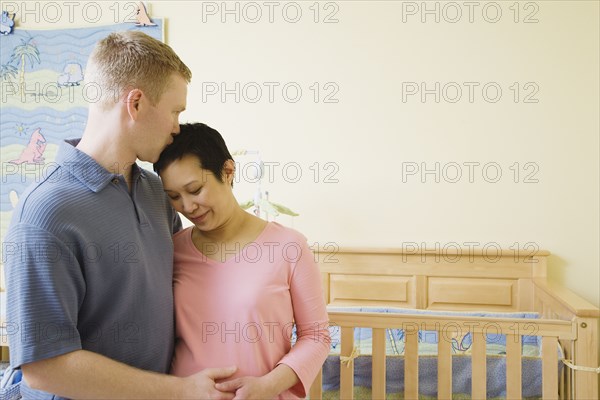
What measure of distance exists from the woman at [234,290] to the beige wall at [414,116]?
1438 mm

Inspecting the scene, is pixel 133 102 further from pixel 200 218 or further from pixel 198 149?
pixel 200 218

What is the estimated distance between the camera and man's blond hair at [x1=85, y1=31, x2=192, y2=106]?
91 centimetres

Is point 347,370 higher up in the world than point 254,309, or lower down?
lower down

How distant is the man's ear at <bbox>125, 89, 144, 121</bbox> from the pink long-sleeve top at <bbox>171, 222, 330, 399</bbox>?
0.30 meters

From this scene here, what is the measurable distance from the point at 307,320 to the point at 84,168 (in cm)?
51

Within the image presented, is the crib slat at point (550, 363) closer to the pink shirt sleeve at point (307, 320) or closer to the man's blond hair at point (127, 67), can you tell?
the pink shirt sleeve at point (307, 320)

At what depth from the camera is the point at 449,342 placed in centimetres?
145

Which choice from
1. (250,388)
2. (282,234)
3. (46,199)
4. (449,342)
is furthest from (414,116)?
(46,199)

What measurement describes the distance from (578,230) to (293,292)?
5.83ft

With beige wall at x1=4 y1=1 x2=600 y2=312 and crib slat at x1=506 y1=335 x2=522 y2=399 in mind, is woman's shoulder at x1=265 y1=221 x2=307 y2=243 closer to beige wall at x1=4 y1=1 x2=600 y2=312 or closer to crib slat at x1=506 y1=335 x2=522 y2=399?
crib slat at x1=506 y1=335 x2=522 y2=399

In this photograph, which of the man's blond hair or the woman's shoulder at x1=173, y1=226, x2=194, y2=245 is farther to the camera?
the woman's shoulder at x1=173, y1=226, x2=194, y2=245

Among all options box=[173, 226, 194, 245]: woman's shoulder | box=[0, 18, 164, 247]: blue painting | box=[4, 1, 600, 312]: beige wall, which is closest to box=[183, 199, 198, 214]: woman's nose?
box=[173, 226, 194, 245]: woman's shoulder

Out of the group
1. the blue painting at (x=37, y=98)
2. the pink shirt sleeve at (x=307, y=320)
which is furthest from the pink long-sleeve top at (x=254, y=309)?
the blue painting at (x=37, y=98)

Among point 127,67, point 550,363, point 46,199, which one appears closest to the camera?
point 46,199
